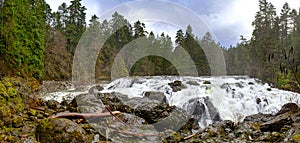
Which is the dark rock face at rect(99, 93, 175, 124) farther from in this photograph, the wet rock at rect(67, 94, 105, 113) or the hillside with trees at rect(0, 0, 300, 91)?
the hillside with trees at rect(0, 0, 300, 91)

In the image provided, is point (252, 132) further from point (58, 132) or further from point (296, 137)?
point (58, 132)

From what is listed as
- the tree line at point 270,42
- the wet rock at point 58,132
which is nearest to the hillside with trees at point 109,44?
the tree line at point 270,42

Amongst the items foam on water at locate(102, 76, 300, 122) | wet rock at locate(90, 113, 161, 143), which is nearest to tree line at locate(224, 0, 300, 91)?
foam on water at locate(102, 76, 300, 122)

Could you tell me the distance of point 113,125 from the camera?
6.60 metres

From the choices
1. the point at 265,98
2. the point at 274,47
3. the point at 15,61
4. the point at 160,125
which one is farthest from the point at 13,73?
the point at 274,47

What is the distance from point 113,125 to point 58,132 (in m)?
2.30

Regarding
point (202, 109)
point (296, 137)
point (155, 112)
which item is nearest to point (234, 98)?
point (202, 109)

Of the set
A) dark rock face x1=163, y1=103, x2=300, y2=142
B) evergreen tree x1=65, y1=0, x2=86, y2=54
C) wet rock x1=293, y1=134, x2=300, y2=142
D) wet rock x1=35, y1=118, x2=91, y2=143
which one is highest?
evergreen tree x1=65, y1=0, x2=86, y2=54

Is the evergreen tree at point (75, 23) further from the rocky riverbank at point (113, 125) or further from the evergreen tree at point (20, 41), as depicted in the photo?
the rocky riverbank at point (113, 125)

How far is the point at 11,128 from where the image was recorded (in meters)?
4.95

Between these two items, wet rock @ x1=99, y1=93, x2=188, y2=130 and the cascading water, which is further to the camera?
the cascading water

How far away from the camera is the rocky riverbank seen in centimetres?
465

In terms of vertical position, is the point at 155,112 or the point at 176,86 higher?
the point at 176,86

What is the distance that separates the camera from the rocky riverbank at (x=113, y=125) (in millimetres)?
4652
